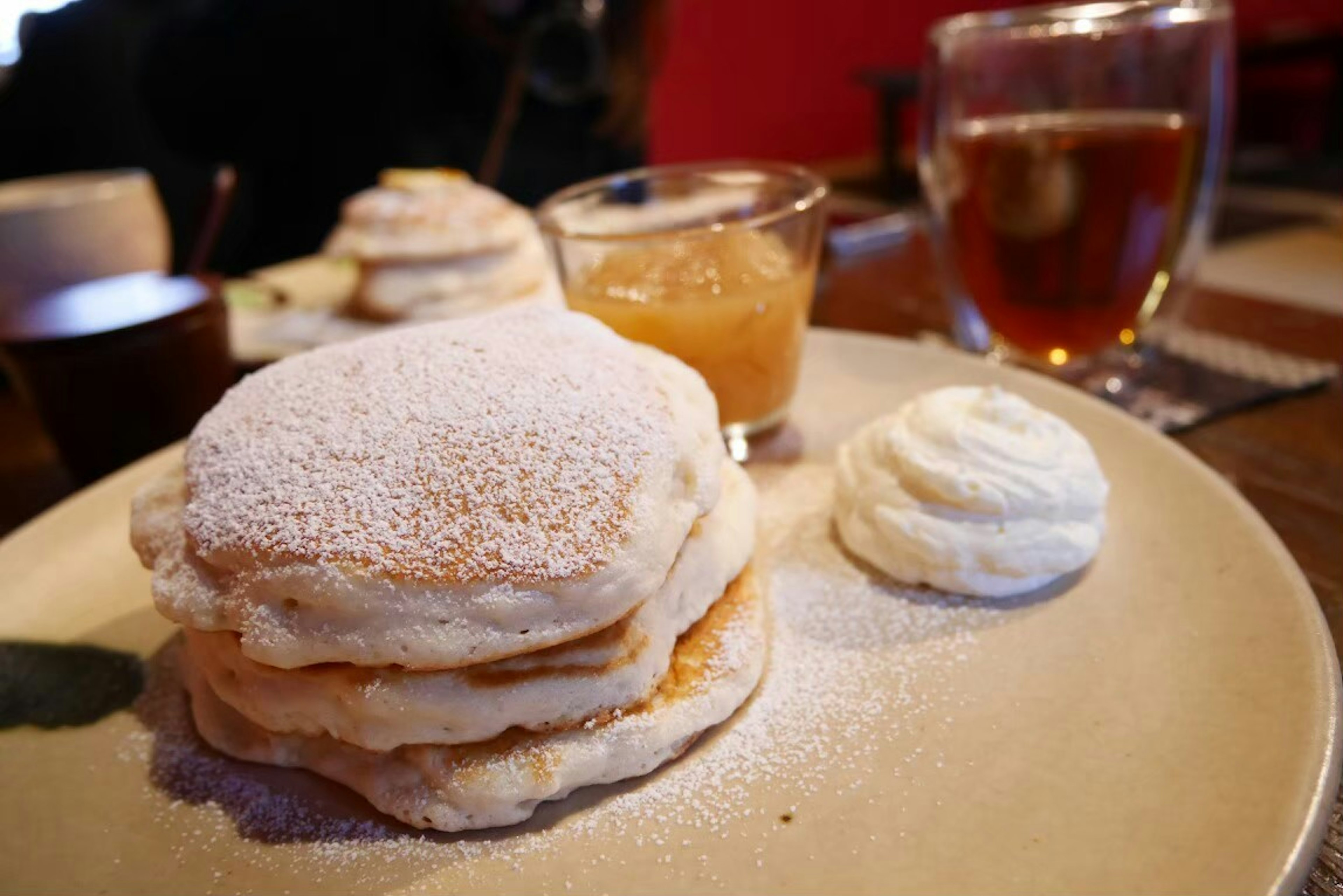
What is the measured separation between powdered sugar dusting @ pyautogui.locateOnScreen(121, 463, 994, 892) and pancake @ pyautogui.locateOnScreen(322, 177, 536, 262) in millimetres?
1232

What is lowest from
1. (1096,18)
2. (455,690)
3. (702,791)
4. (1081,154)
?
(702,791)

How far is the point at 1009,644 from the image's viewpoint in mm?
887

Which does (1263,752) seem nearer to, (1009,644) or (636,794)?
(1009,644)

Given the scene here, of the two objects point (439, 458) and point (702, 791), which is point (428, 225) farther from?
point (702, 791)

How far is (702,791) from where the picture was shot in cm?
76

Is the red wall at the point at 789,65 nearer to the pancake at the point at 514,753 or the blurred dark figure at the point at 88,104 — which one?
the blurred dark figure at the point at 88,104

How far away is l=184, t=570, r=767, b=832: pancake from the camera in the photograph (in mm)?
728

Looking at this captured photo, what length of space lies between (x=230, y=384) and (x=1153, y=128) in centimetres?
154

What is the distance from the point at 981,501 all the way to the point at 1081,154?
0.77 metres

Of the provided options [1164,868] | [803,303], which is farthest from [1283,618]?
[803,303]

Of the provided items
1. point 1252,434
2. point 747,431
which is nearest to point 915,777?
point 747,431

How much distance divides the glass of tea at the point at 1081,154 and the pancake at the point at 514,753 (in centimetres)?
99

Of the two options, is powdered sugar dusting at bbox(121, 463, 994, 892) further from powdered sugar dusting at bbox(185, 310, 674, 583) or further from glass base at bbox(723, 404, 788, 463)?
glass base at bbox(723, 404, 788, 463)

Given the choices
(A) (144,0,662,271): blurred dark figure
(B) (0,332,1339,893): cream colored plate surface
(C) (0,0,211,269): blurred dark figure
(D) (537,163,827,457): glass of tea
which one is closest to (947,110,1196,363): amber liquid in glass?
(D) (537,163,827,457): glass of tea
